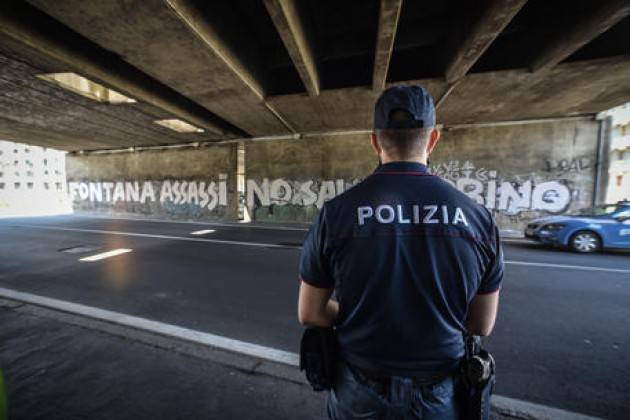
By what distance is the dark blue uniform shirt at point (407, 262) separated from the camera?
1.09 m

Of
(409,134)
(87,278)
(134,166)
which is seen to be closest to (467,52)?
(409,134)

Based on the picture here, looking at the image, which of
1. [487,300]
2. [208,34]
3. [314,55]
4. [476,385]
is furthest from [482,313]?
[314,55]

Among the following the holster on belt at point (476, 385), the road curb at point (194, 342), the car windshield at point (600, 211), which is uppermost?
the car windshield at point (600, 211)

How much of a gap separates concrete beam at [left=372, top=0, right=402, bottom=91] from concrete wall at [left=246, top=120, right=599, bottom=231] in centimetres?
675

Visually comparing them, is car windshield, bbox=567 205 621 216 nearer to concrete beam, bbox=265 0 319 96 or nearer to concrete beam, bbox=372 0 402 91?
concrete beam, bbox=372 0 402 91

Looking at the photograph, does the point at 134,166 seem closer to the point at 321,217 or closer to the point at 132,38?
the point at 132,38

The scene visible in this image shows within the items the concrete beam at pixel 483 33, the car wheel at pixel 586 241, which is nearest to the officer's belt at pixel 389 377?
the concrete beam at pixel 483 33

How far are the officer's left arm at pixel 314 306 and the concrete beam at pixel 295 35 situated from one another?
16.7 ft

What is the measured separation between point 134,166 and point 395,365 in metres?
21.5

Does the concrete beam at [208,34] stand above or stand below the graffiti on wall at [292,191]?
above

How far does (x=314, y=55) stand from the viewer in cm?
717

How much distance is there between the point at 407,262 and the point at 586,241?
9765 mm

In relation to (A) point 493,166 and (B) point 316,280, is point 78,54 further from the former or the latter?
(A) point 493,166

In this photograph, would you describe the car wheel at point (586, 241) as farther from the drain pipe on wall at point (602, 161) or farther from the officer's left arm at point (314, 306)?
the officer's left arm at point (314, 306)
